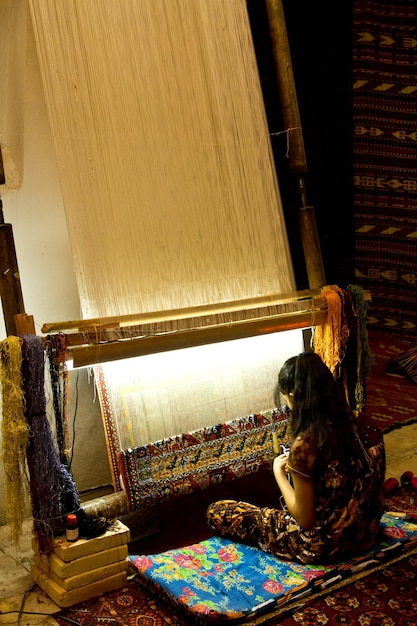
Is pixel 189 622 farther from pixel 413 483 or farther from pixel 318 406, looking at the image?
pixel 413 483

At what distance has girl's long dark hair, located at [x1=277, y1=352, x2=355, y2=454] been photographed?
2.70 metres

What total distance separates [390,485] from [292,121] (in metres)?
1.75

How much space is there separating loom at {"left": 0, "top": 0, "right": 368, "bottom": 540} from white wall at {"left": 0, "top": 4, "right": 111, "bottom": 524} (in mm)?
479

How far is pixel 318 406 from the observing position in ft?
8.93

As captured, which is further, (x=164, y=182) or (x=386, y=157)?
(x=386, y=157)

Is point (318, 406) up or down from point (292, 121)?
down

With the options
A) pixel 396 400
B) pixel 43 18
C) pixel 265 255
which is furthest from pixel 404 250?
pixel 43 18

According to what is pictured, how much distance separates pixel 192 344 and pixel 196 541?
88 centimetres

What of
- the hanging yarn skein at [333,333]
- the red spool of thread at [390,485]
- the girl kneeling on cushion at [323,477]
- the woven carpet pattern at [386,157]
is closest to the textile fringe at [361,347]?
the hanging yarn skein at [333,333]

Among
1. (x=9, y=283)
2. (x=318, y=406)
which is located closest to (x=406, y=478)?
(x=318, y=406)

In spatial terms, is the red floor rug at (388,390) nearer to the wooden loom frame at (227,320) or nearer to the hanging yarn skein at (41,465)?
the wooden loom frame at (227,320)

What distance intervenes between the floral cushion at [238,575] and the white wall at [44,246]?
0.77 meters

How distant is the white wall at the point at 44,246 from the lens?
3.29 metres

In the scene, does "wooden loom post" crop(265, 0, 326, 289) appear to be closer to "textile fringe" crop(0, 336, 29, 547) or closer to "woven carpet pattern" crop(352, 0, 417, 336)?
"textile fringe" crop(0, 336, 29, 547)
